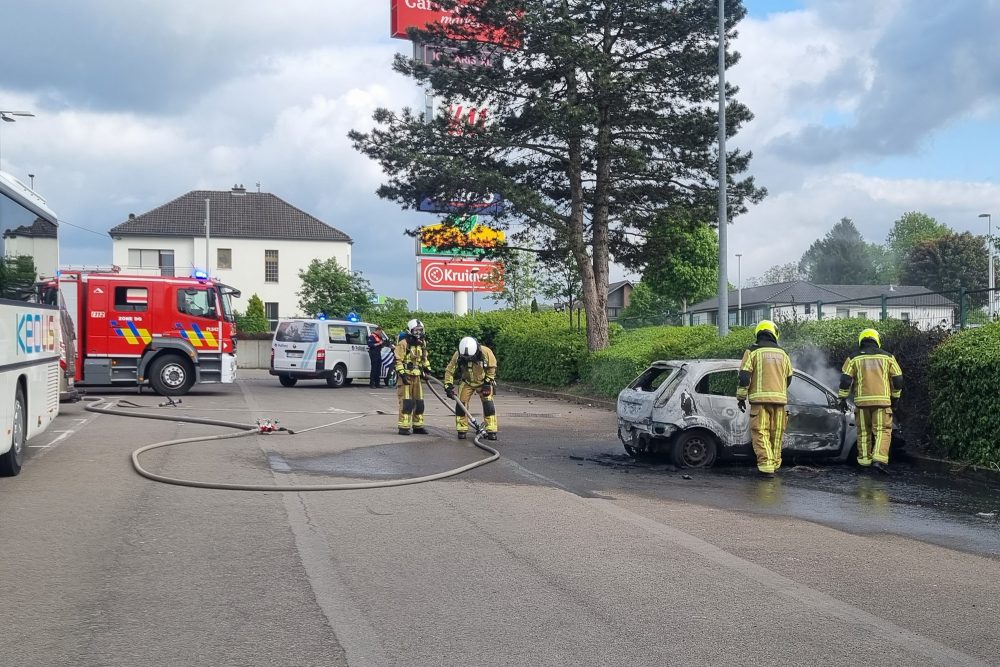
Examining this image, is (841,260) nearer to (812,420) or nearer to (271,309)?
(271,309)

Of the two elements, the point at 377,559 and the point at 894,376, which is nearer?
the point at 377,559

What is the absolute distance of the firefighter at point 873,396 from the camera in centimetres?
1195

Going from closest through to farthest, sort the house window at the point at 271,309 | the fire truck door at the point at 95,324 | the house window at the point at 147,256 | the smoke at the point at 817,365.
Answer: the smoke at the point at 817,365 < the fire truck door at the point at 95,324 < the house window at the point at 147,256 < the house window at the point at 271,309

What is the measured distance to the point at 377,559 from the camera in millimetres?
6715

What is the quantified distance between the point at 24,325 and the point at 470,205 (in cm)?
1785

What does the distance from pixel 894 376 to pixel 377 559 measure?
7.84 metres

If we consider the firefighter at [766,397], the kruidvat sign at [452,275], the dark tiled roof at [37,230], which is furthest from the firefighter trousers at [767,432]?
the kruidvat sign at [452,275]

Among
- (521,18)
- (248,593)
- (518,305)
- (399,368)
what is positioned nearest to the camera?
(248,593)

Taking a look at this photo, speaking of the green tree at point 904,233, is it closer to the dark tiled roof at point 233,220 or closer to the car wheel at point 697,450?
the dark tiled roof at point 233,220

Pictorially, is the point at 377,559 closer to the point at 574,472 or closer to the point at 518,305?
the point at 574,472

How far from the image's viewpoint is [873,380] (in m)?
12.0

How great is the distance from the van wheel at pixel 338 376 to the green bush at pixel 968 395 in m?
20.1

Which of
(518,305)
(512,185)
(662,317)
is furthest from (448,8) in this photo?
(518,305)

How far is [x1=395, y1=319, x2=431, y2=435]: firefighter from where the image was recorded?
1485cm
